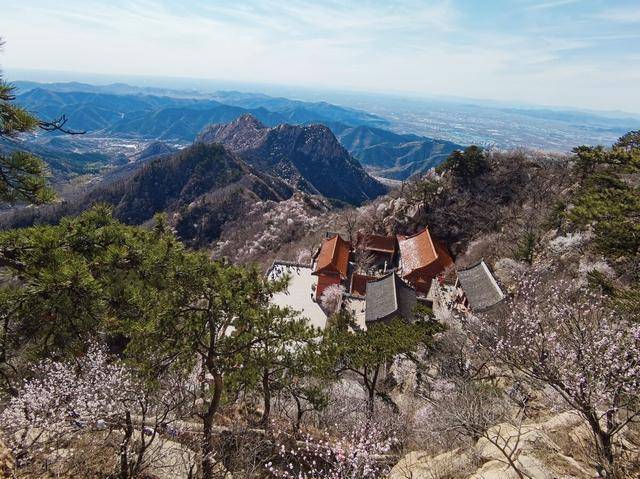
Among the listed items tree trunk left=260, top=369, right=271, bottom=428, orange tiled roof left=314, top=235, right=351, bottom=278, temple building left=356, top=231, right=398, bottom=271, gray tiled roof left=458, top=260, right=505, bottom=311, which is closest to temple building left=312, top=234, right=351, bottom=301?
orange tiled roof left=314, top=235, right=351, bottom=278

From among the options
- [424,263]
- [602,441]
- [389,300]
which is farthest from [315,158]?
[602,441]

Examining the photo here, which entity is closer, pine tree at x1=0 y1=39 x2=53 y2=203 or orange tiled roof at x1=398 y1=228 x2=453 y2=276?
pine tree at x1=0 y1=39 x2=53 y2=203

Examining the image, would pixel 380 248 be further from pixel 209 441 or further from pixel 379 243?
pixel 209 441

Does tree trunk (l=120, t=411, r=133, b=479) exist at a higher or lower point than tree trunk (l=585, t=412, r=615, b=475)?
lower

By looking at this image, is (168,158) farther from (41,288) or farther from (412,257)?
(41,288)

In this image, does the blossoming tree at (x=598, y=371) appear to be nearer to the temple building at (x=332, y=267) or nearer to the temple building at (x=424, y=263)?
the temple building at (x=424, y=263)

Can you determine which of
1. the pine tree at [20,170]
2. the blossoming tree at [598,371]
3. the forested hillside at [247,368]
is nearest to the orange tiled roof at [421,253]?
the forested hillside at [247,368]

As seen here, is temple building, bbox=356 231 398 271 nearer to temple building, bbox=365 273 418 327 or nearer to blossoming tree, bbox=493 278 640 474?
temple building, bbox=365 273 418 327
